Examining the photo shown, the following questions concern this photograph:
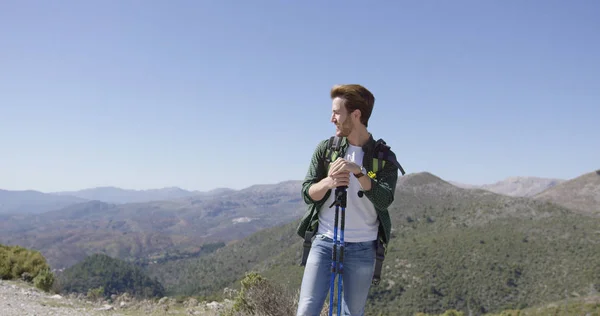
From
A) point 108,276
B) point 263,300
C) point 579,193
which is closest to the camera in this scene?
point 263,300

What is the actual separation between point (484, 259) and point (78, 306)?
172 ft

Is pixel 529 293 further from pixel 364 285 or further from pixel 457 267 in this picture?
pixel 364 285

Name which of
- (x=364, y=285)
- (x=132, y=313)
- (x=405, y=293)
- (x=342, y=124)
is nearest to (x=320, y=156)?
(x=342, y=124)

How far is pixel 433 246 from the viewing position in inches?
2271

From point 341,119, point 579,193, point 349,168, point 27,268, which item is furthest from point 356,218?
point 579,193

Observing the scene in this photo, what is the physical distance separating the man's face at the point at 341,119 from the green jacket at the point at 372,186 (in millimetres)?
84

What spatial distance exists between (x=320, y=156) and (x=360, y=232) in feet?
1.72

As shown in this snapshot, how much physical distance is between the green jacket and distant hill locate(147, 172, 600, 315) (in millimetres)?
35603

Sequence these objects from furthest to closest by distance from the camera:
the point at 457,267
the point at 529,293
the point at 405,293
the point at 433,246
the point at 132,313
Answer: the point at 433,246, the point at 457,267, the point at 405,293, the point at 529,293, the point at 132,313

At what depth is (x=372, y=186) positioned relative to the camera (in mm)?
2314

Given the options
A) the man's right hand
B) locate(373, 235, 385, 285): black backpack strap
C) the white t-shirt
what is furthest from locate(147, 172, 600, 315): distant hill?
the man's right hand

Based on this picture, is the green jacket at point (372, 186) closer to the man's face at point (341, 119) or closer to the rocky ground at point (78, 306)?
the man's face at point (341, 119)

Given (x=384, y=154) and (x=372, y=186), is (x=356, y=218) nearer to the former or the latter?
(x=372, y=186)

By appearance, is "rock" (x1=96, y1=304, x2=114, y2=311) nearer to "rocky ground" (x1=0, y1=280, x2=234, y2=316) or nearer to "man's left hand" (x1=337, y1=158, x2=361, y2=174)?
"rocky ground" (x1=0, y1=280, x2=234, y2=316)
